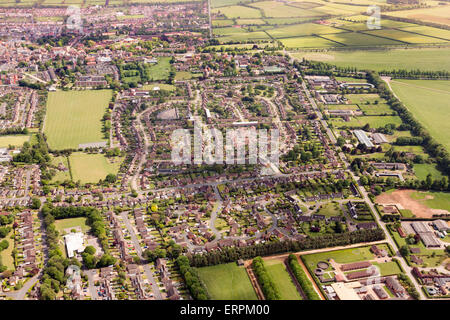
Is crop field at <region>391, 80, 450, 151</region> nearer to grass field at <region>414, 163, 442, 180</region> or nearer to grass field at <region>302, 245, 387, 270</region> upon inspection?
grass field at <region>414, 163, 442, 180</region>

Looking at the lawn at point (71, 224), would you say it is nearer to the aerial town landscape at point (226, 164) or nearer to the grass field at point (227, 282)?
the aerial town landscape at point (226, 164)

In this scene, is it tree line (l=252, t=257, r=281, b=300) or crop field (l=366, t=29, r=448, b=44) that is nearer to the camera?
tree line (l=252, t=257, r=281, b=300)

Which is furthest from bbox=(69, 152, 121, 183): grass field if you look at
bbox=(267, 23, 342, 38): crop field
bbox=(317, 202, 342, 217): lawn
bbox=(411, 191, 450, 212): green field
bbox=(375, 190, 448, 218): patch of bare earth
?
bbox=(267, 23, 342, 38): crop field

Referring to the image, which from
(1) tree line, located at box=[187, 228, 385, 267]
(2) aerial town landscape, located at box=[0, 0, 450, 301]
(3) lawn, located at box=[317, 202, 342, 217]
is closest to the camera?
(2) aerial town landscape, located at box=[0, 0, 450, 301]

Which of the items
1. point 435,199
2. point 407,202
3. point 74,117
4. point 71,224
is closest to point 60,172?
point 71,224

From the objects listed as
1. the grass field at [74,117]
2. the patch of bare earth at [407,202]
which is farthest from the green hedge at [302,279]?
the grass field at [74,117]
